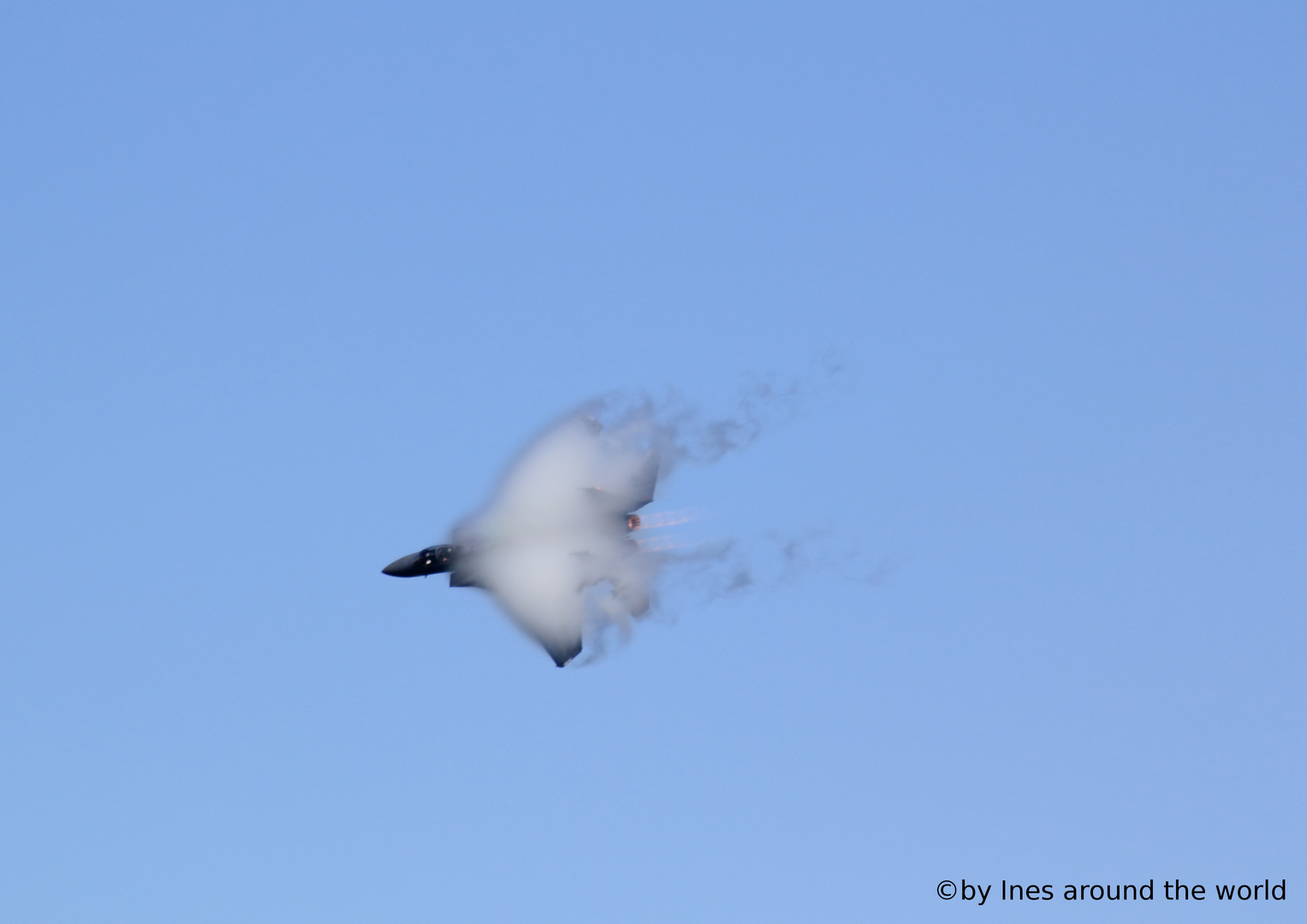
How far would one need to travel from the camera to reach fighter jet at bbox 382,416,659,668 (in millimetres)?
113125

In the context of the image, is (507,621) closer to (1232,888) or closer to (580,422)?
(580,422)

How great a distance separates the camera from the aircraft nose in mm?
111312

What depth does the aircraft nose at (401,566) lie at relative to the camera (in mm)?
111312

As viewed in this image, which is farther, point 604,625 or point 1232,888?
point 604,625

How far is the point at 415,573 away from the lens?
112m

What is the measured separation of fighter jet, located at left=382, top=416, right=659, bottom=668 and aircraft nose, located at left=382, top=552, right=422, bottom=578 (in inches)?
112

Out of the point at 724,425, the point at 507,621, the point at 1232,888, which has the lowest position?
the point at 1232,888

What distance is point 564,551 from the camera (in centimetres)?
11381

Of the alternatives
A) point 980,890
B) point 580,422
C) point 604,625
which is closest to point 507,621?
point 604,625

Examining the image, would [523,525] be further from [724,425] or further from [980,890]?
[980,890]

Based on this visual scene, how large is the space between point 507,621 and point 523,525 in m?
6.24

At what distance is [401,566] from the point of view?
112m

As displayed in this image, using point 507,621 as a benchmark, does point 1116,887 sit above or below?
below

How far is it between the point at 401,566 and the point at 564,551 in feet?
34.2
